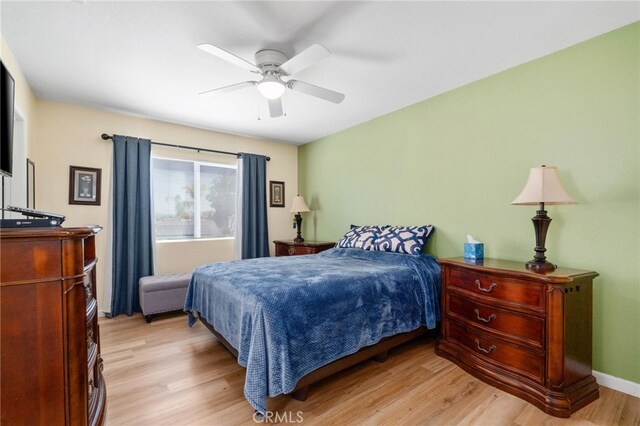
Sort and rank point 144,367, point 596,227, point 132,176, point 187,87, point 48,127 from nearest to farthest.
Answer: point 596,227 → point 144,367 → point 187,87 → point 48,127 → point 132,176

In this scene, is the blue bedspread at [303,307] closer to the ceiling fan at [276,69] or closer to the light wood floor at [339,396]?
the light wood floor at [339,396]

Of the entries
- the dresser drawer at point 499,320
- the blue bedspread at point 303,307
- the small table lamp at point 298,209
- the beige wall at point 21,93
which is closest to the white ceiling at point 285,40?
the beige wall at point 21,93

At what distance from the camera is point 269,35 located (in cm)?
206

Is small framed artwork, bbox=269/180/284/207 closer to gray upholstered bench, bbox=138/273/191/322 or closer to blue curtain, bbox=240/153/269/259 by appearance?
blue curtain, bbox=240/153/269/259

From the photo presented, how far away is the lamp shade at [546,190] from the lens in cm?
193

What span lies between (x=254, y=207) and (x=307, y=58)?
293 centimetres

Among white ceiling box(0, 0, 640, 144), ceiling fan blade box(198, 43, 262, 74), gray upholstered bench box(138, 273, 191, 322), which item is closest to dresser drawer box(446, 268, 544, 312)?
white ceiling box(0, 0, 640, 144)

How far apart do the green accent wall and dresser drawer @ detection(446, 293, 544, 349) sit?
61 cm

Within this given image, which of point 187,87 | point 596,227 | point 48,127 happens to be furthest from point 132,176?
point 596,227

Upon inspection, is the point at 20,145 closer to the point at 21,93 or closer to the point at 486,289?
the point at 21,93

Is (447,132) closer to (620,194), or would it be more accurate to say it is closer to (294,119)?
(620,194)

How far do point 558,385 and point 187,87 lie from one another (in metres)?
3.73

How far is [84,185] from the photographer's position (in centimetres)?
341

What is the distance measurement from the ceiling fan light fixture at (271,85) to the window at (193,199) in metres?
2.41
